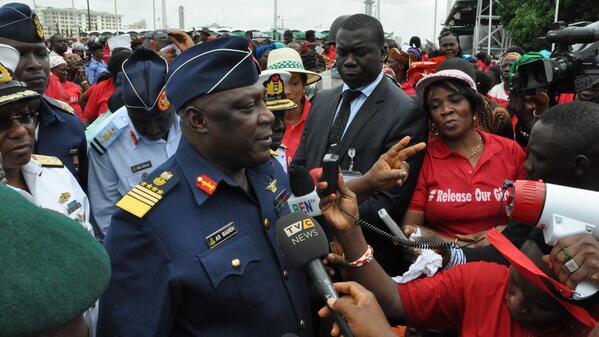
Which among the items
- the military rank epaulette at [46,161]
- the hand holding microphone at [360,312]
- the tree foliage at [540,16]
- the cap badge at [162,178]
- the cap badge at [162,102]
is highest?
the tree foliage at [540,16]

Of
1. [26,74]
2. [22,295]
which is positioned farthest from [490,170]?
[26,74]

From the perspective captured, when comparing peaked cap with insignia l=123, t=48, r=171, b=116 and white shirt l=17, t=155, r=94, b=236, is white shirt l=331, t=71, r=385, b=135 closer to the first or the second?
peaked cap with insignia l=123, t=48, r=171, b=116

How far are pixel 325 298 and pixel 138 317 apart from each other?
0.68 m

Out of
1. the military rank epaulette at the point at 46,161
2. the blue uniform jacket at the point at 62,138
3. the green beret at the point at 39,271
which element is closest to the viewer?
the green beret at the point at 39,271

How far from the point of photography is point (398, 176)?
8.08ft

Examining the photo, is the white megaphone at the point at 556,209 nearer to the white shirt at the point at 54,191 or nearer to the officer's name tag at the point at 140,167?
the white shirt at the point at 54,191

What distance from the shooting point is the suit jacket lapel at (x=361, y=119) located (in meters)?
3.24

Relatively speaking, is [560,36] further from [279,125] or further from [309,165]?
[279,125]

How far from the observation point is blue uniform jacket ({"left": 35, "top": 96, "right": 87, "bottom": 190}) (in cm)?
346

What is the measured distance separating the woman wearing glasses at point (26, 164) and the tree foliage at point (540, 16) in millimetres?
19156

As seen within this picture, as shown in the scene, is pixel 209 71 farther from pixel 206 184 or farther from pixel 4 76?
pixel 4 76

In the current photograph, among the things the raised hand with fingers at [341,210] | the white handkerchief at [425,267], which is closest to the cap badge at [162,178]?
the raised hand with fingers at [341,210]

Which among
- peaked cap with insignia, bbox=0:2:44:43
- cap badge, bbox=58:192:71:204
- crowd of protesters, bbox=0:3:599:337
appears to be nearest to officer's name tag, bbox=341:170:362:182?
crowd of protesters, bbox=0:3:599:337

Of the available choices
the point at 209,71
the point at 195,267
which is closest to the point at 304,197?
the point at 195,267
